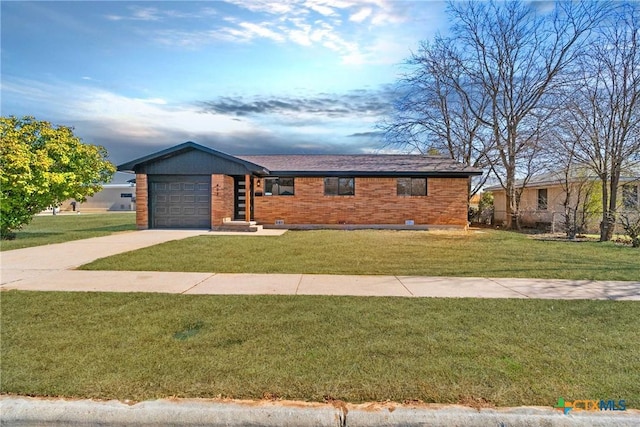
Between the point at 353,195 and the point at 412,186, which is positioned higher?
the point at 412,186

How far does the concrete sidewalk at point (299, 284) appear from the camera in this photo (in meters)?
5.81

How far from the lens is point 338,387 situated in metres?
2.82

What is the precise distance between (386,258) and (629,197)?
1437 centimetres

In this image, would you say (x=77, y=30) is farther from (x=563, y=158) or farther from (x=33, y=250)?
(x=563, y=158)

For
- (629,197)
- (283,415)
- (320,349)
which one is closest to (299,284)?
(320,349)

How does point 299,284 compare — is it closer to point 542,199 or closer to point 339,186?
point 339,186

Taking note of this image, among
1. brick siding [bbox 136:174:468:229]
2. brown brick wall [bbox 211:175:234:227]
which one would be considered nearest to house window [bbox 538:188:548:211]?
brick siding [bbox 136:174:468:229]

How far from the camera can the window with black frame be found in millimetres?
18312

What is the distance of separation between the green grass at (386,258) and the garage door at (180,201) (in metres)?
4.84

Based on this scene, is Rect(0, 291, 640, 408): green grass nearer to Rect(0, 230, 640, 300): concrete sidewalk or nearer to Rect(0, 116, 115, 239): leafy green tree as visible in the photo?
Rect(0, 230, 640, 300): concrete sidewalk

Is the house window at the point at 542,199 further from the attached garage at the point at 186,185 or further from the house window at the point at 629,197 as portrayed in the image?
the attached garage at the point at 186,185

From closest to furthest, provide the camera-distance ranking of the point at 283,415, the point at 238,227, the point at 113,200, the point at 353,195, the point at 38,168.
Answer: the point at 283,415, the point at 38,168, the point at 238,227, the point at 353,195, the point at 113,200

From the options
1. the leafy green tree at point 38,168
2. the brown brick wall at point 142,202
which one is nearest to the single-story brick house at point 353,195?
the brown brick wall at point 142,202

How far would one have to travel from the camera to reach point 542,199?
74.7ft
